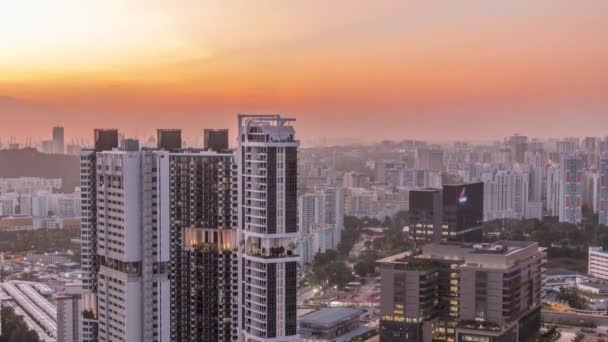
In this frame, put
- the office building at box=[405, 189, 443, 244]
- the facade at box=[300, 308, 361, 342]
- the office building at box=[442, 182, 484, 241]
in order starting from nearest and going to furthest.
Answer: the facade at box=[300, 308, 361, 342], the office building at box=[442, 182, 484, 241], the office building at box=[405, 189, 443, 244]

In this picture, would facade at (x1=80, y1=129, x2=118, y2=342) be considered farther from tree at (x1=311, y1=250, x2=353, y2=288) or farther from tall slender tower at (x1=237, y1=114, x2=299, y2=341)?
tree at (x1=311, y1=250, x2=353, y2=288)

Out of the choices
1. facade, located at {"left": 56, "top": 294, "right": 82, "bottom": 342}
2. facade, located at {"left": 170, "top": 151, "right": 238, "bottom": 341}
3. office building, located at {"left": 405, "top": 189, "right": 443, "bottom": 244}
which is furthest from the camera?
office building, located at {"left": 405, "top": 189, "right": 443, "bottom": 244}

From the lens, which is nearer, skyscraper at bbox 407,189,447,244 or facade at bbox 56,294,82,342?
facade at bbox 56,294,82,342

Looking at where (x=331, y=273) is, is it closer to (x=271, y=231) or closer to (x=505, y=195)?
(x=505, y=195)

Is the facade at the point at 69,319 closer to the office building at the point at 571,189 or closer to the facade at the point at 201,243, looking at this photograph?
the facade at the point at 201,243

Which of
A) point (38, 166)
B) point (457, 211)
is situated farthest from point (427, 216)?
point (38, 166)

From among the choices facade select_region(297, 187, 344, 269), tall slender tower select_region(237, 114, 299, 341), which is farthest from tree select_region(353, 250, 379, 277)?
tall slender tower select_region(237, 114, 299, 341)

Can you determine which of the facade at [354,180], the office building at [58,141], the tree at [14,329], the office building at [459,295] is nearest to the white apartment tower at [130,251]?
the tree at [14,329]
